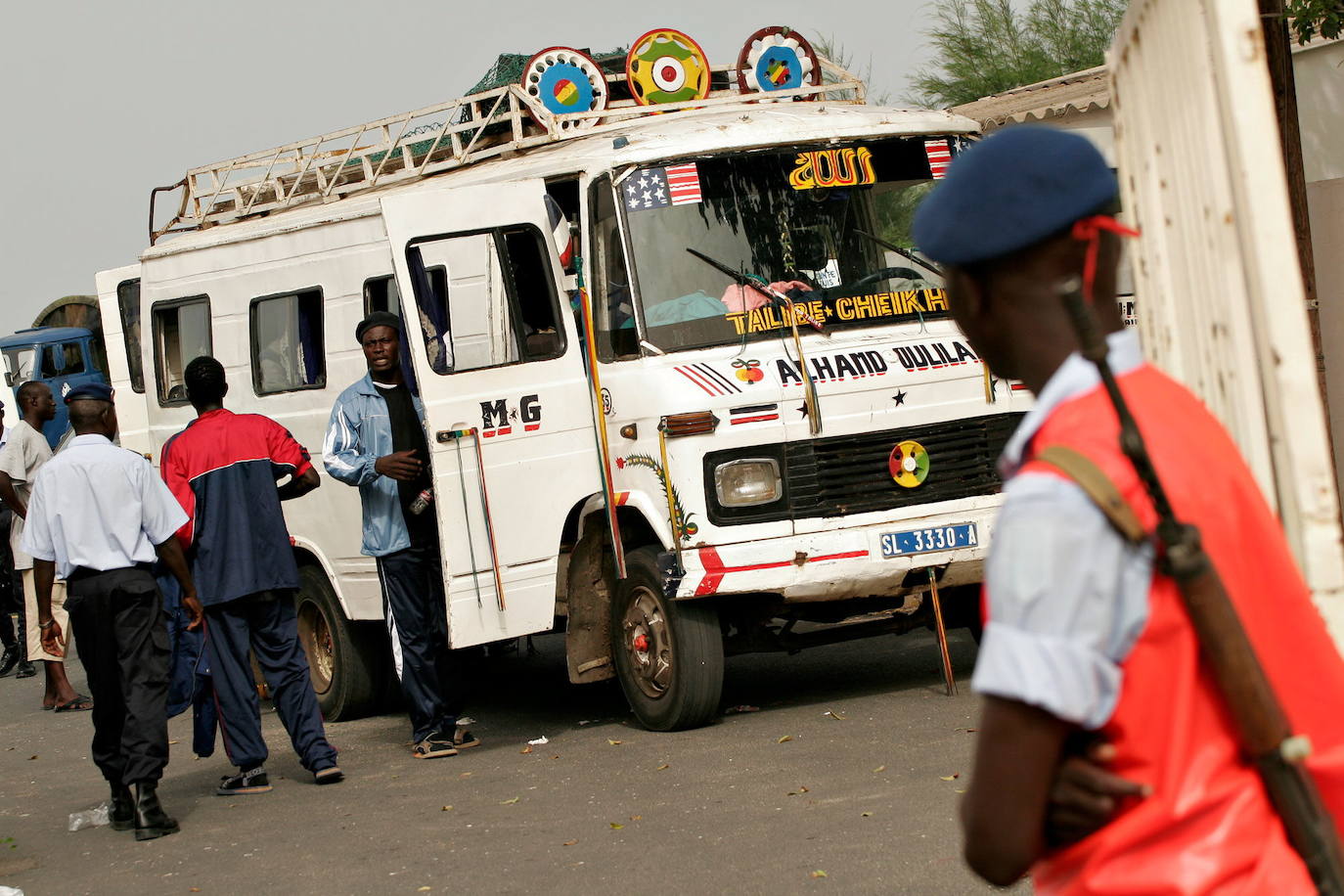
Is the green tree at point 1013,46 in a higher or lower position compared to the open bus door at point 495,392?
higher

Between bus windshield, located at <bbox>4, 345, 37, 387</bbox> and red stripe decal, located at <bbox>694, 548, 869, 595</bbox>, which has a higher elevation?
bus windshield, located at <bbox>4, 345, 37, 387</bbox>

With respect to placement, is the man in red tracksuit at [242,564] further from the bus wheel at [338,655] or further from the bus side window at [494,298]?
the bus wheel at [338,655]

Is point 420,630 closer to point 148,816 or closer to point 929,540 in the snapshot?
point 148,816

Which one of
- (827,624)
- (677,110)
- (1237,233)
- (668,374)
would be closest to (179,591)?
(668,374)

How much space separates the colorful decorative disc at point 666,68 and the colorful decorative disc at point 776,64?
0.91 ft

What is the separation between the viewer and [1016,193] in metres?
1.76

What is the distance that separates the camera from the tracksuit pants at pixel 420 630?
26.1 feet

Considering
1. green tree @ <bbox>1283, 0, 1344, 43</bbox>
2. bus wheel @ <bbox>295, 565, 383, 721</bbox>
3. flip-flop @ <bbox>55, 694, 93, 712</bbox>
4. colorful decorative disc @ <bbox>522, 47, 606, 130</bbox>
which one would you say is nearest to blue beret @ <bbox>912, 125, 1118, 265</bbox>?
green tree @ <bbox>1283, 0, 1344, 43</bbox>

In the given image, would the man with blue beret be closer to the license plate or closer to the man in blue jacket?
the license plate

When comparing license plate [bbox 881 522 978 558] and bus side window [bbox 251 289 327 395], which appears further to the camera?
bus side window [bbox 251 289 327 395]

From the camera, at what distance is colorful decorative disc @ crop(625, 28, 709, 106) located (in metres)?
9.56

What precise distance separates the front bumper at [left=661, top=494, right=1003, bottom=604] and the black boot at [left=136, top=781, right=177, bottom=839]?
7.71 feet

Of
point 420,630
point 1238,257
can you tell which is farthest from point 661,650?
point 1238,257

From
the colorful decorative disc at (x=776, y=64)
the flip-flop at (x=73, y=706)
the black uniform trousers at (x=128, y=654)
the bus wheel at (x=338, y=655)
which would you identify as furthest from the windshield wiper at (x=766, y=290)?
the flip-flop at (x=73, y=706)
